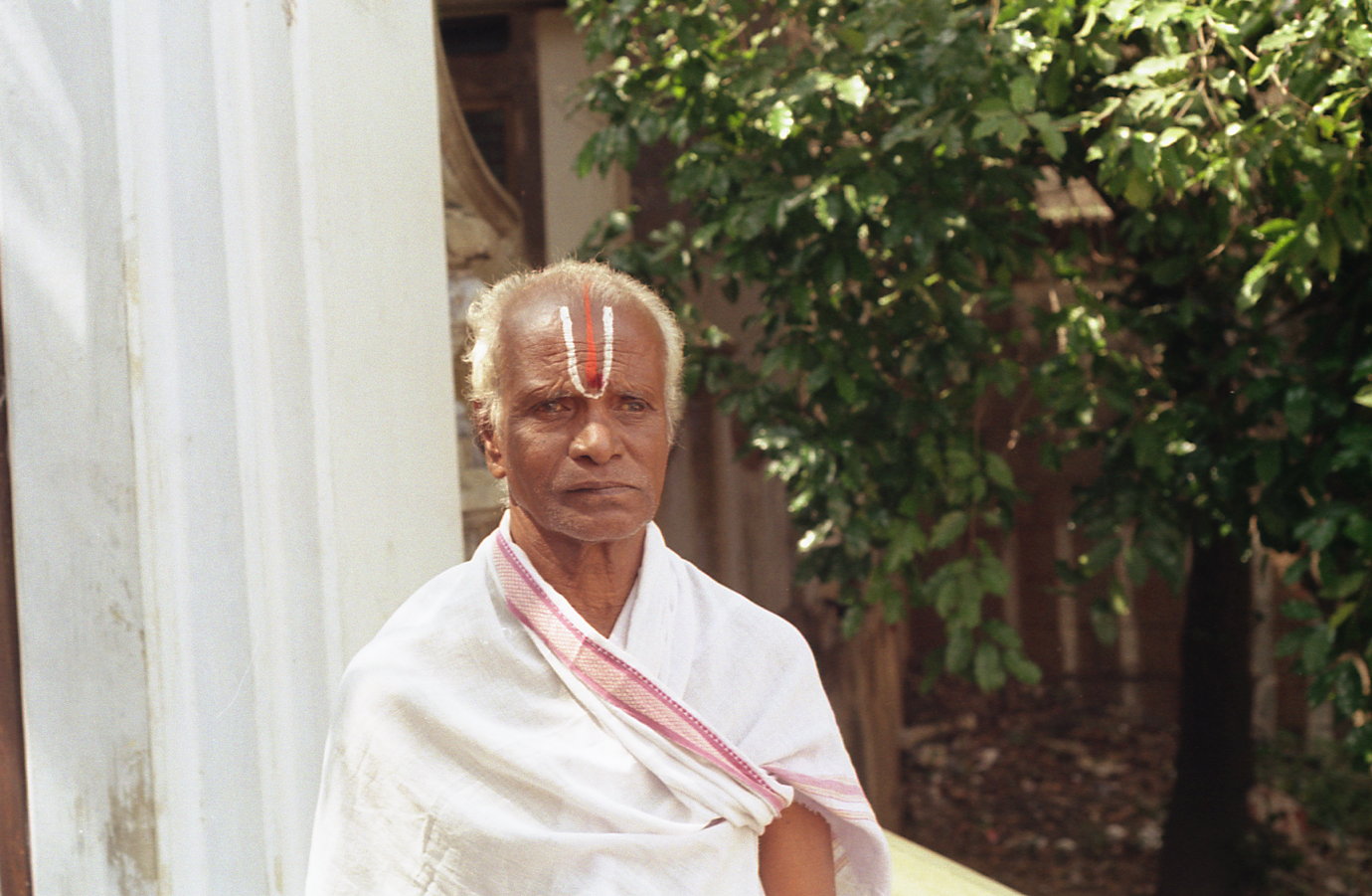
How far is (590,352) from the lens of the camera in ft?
5.00

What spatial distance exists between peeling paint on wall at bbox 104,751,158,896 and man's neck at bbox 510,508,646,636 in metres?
0.89

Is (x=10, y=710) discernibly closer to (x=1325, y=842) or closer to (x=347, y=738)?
(x=347, y=738)

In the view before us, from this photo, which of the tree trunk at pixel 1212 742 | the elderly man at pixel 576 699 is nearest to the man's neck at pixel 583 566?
the elderly man at pixel 576 699

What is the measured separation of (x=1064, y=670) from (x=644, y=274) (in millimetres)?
3544

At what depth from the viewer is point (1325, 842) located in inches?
194

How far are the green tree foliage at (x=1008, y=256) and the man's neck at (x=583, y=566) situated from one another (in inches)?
56.7

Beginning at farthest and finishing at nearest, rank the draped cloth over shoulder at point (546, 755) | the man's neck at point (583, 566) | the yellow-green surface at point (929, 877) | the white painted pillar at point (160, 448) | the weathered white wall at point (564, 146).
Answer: the weathered white wall at point (564, 146), the yellow-green surface at point (929, 877), the white painted pillar at point (160, 448), the man's neck at point (583, 566), the draped cloth over shoulder at point (546, 755)

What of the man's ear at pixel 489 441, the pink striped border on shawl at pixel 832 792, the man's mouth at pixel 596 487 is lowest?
the pink striped border on shawl at pixel 832 792

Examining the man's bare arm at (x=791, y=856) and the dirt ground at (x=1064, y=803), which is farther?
the dirt ground at (x=1064, y=803)

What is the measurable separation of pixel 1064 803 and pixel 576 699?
4.52 m

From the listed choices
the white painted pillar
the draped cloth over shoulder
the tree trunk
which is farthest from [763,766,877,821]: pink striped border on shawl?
the tree trunk

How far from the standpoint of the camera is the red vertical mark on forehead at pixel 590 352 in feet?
4.97

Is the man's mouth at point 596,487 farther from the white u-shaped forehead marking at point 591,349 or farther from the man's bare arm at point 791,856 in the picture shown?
the man's bare arm at point 791,856

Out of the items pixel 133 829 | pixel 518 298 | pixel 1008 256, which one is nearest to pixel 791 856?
pixel 518 298
